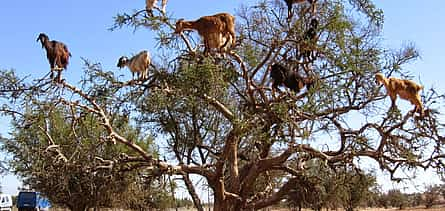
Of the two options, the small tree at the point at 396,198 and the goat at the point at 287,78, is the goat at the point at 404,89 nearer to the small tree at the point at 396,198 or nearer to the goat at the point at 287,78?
the goat at the point at 287,78

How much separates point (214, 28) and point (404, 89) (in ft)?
12.1

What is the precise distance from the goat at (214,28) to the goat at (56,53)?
231 cm

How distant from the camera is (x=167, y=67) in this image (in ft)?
38.8

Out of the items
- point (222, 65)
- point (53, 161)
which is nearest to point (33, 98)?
point (53, 161)

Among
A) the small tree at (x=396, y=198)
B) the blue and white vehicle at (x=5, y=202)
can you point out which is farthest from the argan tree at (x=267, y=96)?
the blue and white vehicle at (x=5, y=202)

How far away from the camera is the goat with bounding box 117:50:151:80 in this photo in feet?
35.6

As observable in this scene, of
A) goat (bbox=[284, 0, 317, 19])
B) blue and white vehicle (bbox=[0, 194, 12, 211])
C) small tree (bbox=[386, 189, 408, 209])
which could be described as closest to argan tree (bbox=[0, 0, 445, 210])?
goat (bbox=[284, 0, 317, 19])

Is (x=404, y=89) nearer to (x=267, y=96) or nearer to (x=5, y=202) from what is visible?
(x=267, y=96)

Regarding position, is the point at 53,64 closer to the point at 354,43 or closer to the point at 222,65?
the point at 222,65

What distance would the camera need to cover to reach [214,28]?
1068 centimetres

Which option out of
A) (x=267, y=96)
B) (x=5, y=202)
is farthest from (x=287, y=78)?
(x=5, y=202)

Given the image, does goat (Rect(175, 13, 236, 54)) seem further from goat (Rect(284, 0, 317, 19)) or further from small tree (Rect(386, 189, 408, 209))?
small tree (Rect(386, 189, 408, 209))

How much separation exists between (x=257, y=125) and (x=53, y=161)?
13.8 ft

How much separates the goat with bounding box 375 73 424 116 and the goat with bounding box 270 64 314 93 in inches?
54.5
